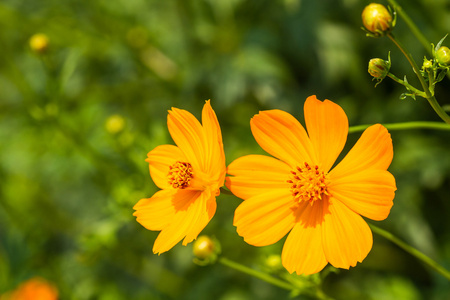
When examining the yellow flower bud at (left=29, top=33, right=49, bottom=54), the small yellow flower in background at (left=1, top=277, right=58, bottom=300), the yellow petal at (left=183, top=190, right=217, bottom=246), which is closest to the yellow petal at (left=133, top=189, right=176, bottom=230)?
the yellow petal at (left=183, top=190, right=217, bottom=246)

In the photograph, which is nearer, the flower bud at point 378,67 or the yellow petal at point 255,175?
the flower bud at point 378,67

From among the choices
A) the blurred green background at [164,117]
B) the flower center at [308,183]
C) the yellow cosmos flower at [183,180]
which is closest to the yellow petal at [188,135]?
→ the yellow cosmos flower at [183,180]

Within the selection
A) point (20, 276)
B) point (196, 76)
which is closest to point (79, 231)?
point (20, 276)

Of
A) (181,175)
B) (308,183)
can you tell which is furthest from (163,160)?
(308,183)

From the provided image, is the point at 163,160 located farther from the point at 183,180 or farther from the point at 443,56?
the point at 443,56

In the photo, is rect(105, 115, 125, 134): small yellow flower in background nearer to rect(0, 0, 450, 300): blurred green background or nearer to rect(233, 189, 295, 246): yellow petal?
rect(0, 0, 450, 300): blurred green background

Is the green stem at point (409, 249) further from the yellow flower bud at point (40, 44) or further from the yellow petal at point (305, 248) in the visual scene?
the yellow flower bud at point (40, 44)
